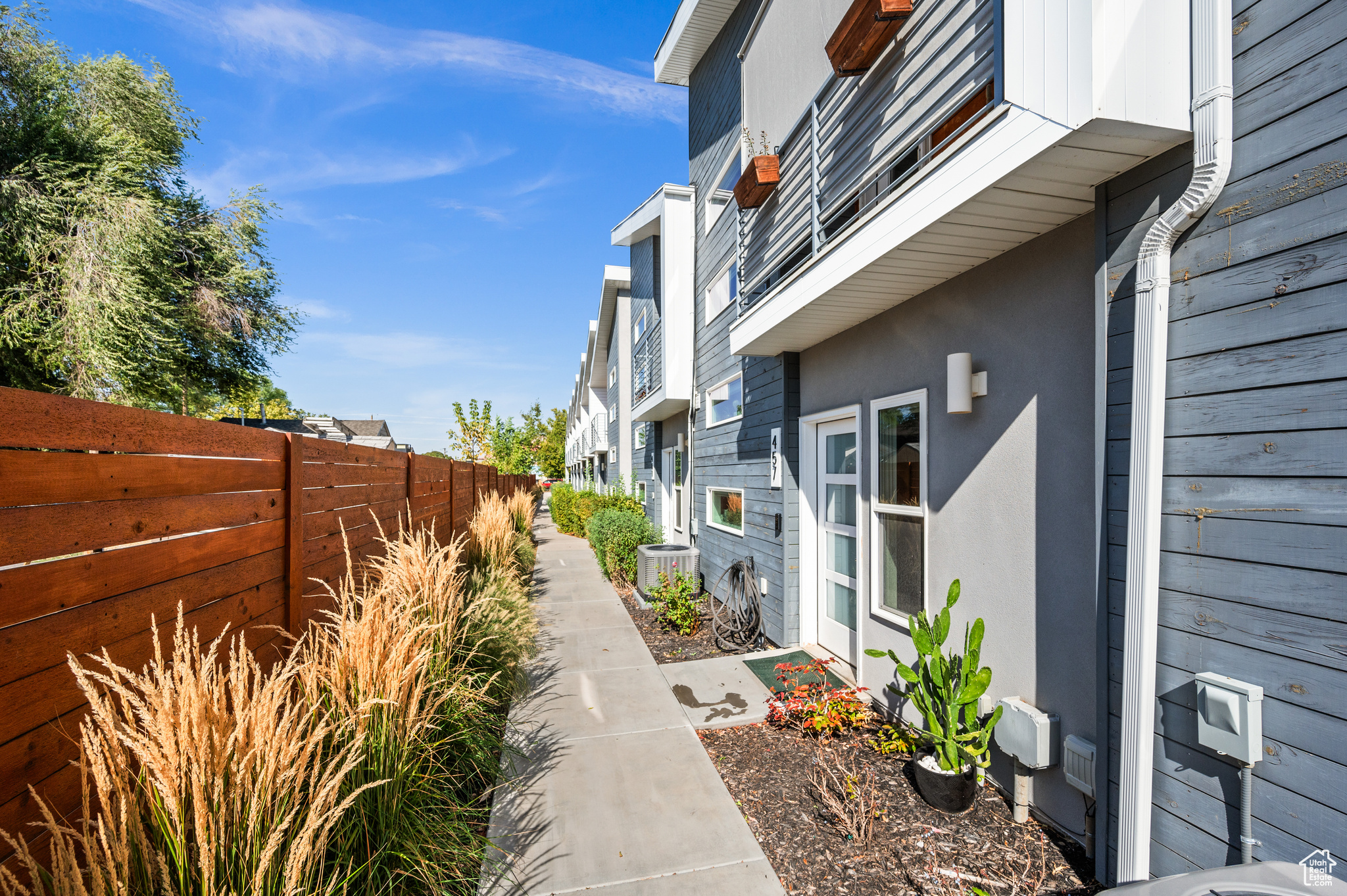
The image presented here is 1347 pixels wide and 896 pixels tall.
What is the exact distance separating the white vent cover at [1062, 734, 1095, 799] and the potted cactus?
0.38 metres

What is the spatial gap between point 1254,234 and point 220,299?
20.7 metres

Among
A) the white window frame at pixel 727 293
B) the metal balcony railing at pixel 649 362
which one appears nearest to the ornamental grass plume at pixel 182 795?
the white window frame at pixel 727 293

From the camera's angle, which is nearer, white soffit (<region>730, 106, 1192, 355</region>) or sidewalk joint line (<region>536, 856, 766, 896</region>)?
white soffit (<region>730, 106, 1192, 355</region>)

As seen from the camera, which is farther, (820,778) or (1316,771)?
(820,778)

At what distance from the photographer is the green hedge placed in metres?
15.0

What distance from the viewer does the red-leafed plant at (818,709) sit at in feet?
13.7

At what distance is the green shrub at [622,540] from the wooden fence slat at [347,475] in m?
5.62

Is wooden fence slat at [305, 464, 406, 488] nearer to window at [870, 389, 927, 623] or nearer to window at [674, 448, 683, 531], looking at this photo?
window at [870, 389, 927, 623]

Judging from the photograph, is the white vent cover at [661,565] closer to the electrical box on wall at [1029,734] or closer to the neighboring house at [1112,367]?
the neighboring house at [1112,367]

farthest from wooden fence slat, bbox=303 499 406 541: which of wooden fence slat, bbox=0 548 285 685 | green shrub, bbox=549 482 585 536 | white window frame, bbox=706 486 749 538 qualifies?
green shrub, bbox=549 482 585 536

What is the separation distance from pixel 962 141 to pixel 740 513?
5644mm

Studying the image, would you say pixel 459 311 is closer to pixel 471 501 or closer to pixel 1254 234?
pixel 471 501

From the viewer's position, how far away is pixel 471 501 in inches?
353

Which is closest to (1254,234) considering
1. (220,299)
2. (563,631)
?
(563,631)
